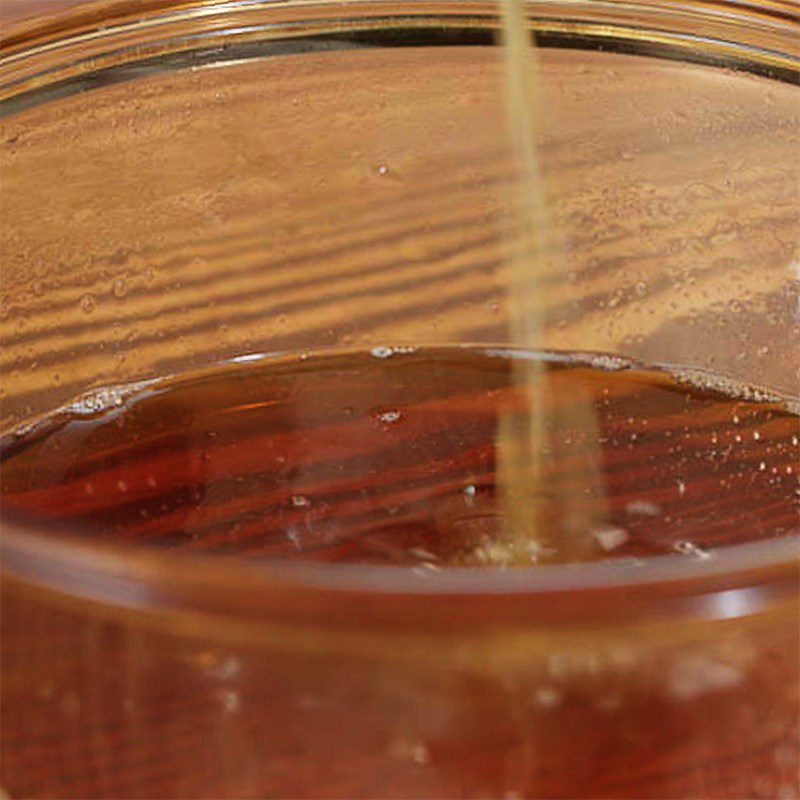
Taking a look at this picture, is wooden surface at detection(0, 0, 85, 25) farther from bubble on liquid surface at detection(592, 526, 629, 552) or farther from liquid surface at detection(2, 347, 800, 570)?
bubble on liquid surface at detection(592, 526, 629, 552)

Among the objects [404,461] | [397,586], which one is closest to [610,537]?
[404,461]

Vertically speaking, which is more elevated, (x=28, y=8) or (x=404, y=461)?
(x=28, y=8)

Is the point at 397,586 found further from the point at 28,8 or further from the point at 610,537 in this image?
the point at 28,8

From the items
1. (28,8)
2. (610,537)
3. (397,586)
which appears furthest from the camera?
(28,8)

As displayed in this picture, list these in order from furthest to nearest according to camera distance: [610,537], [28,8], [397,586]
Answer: [28,8] < [610,537] < [397,586]

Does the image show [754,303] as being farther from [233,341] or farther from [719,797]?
[719,797]

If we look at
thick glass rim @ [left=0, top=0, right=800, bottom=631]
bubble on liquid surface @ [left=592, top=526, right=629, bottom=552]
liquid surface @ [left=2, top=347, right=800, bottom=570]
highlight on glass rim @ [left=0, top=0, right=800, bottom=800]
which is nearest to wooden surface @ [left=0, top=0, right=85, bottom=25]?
highlight on glass rim @ [left=0, top=0, right=800, bottom=800]

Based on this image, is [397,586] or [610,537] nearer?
[397,586]

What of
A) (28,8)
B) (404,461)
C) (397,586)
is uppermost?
(28,8)
